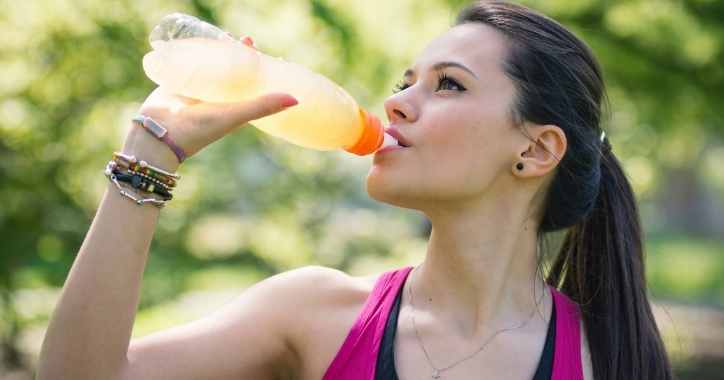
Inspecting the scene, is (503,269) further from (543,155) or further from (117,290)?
(117,290)

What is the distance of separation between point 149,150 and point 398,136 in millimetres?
769

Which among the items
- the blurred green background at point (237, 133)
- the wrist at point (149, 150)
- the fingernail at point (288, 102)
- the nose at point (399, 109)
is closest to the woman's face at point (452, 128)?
the nose at point (399, 109)

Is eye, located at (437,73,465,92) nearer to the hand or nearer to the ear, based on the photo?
the ear

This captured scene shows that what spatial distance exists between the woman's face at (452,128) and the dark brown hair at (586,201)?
7 centimetres

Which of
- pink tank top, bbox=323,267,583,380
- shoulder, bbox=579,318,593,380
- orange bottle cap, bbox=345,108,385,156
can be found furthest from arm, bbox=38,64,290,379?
shoulder, bbox=579,318,593,380

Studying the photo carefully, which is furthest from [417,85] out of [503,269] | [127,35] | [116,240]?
[127,35]

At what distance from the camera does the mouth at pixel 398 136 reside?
2.61 metres

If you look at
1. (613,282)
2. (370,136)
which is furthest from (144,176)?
(613,282)

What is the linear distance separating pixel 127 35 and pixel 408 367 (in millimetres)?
3505

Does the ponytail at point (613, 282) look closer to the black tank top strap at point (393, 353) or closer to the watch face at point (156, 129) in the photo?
the black tank top strap at point (393, 353)

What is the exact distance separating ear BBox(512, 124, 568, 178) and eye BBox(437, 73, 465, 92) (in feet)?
0.81

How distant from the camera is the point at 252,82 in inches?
97.2

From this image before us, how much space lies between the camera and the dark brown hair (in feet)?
9.04

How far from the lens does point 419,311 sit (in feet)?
8.96
